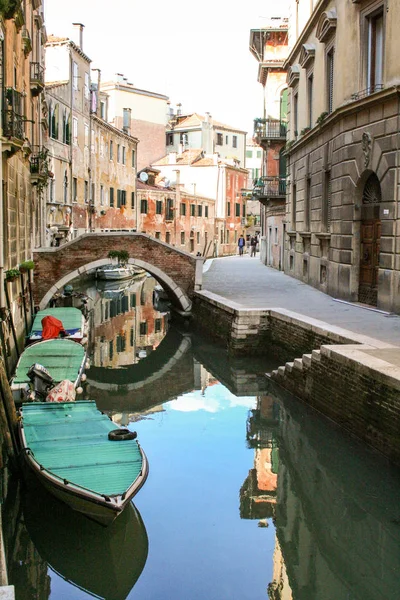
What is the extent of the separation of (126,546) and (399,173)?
375 inches

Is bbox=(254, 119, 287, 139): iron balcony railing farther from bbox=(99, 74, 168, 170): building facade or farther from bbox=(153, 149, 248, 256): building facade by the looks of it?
bbox=(99, 74, 168, 170): building facade

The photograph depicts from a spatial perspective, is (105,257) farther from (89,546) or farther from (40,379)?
(89,546)

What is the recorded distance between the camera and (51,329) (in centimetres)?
1502

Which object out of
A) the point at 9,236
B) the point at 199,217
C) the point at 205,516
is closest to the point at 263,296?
the point at 9,236

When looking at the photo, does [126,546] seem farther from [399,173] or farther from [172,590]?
[399,173]

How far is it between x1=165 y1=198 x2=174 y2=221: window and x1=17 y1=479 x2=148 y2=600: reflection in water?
116ft

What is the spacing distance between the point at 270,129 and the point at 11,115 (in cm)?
2069

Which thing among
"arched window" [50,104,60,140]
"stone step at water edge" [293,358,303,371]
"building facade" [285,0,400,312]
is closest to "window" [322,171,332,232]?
"building facade" [285,0,400,312]

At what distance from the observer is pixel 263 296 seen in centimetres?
1928

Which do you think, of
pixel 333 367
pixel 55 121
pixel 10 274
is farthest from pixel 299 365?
pixel 55 121

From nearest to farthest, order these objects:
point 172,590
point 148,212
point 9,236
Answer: point 172,590
point 9,236
point 148,212

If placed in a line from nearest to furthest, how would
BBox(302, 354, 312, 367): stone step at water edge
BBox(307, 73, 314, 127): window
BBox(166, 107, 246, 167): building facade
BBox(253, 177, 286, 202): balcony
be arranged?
BBox(302, 354, 312, 367): stone step at water edge < BBox(307, 73, 314, 127): window < BBox(253, 177, 286, 202): balcony < BBox(166, 107, 246, 167): building facade

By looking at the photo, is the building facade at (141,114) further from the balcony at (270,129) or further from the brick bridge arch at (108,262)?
the brick bridge arch at (108,262)

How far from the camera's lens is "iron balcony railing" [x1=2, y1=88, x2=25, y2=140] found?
41.8 ft
